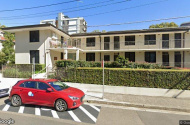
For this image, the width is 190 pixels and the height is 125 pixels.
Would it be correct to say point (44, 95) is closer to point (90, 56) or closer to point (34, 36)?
point (34, 36)

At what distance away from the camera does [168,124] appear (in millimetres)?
4043

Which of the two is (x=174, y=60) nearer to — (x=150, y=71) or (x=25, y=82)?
(x=150, y=71)

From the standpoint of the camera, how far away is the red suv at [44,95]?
4895 mm

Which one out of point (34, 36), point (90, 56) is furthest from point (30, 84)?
point (90, 56)

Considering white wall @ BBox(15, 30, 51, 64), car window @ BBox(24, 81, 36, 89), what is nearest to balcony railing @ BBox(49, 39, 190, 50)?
white wall @ BBox(15, 30, 51, 64)

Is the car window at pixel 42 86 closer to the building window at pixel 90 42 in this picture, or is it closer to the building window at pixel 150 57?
the building window at pixel 90 42

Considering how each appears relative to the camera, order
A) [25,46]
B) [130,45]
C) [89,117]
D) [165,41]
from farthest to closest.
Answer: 1. [130,45]
2. [165,41]
3. [25,46]
4. [89,117]

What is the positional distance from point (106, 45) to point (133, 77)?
10260mm

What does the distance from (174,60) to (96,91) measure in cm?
1468

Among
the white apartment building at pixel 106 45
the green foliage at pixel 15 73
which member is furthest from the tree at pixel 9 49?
the green foliage at pixel 15 73

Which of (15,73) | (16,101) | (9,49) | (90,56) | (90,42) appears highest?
(90,42)

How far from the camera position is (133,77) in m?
8.30

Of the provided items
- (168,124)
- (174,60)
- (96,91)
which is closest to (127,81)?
(96,91)

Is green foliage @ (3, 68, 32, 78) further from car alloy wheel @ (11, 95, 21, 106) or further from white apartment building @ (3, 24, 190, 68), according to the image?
car alloy wheel @ (11, 95, 21, 106)
